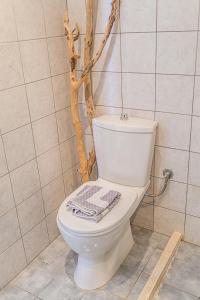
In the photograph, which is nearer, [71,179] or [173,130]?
[173,130]

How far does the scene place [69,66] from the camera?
196cm

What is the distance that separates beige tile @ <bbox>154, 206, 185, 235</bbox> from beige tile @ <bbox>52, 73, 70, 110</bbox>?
0.93 m

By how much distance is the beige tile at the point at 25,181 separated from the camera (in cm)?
171

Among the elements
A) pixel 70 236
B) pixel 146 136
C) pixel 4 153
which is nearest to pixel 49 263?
pixel 70 236

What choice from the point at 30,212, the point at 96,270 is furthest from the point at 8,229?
the point at 96,270

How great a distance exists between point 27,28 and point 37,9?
138 mm

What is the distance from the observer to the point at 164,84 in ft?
5.50

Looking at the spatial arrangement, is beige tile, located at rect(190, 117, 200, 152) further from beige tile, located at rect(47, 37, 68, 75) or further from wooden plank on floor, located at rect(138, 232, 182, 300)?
beige tile, located at rect(47, 37, 68, 75)

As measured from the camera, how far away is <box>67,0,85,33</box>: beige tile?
70.4 inches

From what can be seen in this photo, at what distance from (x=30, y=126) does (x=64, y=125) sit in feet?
1.08

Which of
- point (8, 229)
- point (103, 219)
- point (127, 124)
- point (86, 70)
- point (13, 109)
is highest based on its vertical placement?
point (86, 70)

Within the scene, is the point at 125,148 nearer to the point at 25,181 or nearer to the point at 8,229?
the point at 25,181

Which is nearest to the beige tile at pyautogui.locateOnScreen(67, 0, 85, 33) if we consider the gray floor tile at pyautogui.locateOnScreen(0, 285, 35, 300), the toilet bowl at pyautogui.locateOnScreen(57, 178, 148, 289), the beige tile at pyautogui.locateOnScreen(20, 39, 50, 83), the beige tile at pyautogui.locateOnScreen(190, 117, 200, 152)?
the beige tile at pyautogui.locateOnScreen(20, 39, 50, 83)

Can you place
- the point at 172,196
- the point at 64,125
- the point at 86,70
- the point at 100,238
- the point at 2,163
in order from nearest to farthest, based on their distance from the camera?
1. the point at 100,238
2. the point at 2,163
3. the point at 86,70
4. the point at 172,196
5. the point at 64,125
